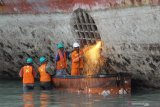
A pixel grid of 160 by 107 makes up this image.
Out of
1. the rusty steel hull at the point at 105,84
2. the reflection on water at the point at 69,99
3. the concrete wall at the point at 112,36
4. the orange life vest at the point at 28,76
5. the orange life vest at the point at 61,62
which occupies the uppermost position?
the concrete wall at the point at 112,36

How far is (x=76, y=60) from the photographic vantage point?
49.9ft

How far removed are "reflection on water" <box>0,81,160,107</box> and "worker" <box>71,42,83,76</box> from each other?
0.80 m

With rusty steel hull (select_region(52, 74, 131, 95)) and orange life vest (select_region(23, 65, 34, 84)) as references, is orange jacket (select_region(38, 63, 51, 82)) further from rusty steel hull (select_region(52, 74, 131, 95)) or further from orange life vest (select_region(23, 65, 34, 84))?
rusty steel hull (select_region(52, 74, 131, 95))

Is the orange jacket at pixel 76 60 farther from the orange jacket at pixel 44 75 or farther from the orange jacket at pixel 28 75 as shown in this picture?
the orange jacket at pixel 28 75

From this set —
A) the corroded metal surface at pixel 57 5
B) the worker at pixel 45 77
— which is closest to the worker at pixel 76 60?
the worker at pixel 45 77

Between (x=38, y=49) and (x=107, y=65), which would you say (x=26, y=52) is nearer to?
(x=38, y=49)

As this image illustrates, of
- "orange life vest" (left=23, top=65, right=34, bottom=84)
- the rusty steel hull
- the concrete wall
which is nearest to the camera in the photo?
the concrete wall

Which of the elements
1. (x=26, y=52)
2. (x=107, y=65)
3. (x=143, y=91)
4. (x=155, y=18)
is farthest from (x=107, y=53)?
(x=26, y=52)

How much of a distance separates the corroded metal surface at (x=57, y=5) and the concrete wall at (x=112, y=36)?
13cm

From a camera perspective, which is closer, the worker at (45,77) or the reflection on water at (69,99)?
the reflection on water at (69,99)

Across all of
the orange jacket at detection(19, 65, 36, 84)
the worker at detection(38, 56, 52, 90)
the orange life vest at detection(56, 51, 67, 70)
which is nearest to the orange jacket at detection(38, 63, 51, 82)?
the worker at detection(38, 56, 52, 90)

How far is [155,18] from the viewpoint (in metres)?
13.2

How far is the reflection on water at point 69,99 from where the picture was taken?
12656 mm

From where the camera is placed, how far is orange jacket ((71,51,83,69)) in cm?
1521
